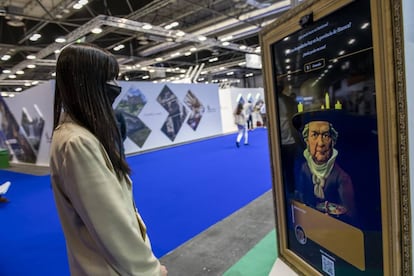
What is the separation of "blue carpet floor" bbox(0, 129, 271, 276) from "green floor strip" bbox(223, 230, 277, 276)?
74 cm

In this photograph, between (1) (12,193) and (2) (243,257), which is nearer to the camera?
(2) (243,257)

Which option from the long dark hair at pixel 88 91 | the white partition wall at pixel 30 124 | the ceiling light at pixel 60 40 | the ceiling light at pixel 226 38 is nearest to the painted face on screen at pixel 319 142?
the long dark hair at pixel 88 91

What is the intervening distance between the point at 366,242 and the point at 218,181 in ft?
12.5

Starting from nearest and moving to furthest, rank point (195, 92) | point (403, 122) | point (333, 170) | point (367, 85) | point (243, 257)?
point (403, 122), point (367, 85), point (333, 170), point (243, 257), point (195, 92)

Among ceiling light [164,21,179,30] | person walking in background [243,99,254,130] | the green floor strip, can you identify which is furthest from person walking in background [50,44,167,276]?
person walking in background [243,99,254,130]

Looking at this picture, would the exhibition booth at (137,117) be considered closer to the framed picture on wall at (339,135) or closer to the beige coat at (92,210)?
the framed picture on wall at (339,135)

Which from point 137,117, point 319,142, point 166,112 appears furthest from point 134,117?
point 319,142

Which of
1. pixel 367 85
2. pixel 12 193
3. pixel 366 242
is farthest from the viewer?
pixel 12 193

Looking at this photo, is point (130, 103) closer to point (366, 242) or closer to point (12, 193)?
point (12, 193)

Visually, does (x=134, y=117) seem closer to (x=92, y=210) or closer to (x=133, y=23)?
(x=133, y=23)

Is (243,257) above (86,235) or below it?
below

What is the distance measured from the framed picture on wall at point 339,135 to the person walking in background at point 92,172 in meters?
1.09

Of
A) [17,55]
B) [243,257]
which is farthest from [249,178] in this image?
[17,55]

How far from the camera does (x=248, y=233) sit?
297 centimetres
